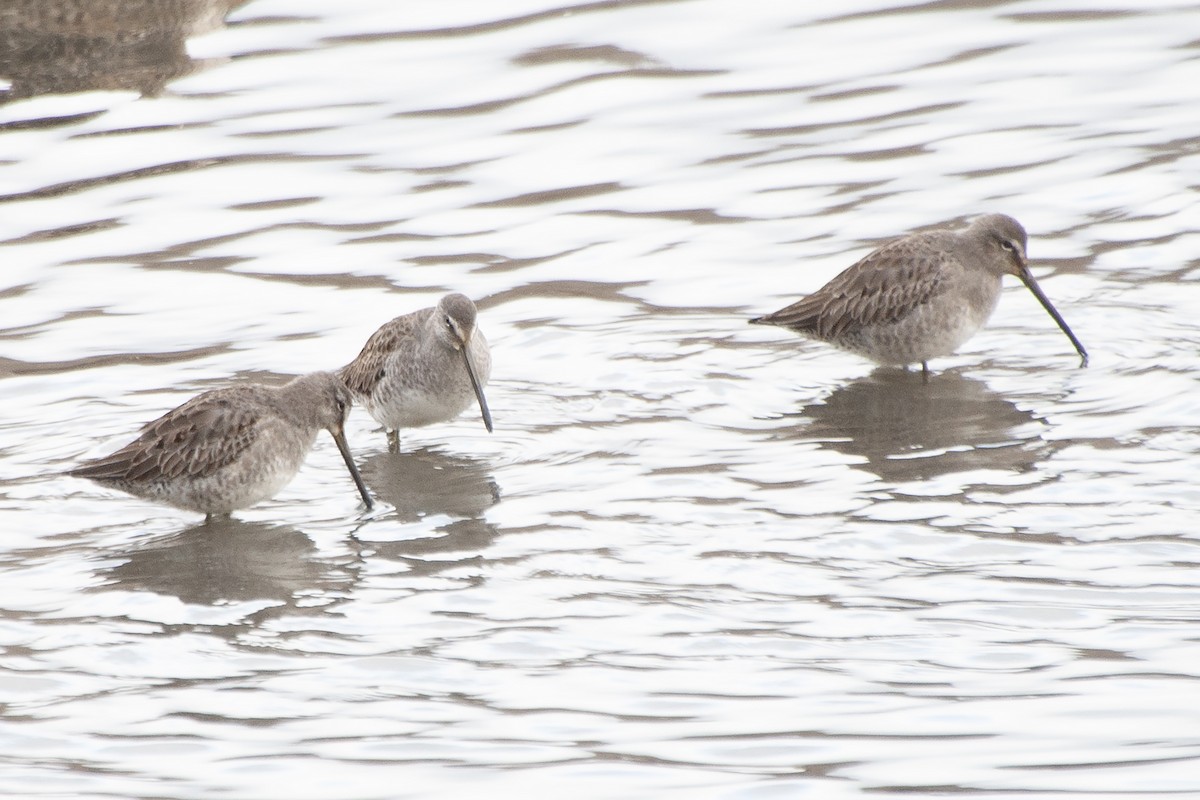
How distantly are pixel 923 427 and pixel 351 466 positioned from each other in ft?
8.53

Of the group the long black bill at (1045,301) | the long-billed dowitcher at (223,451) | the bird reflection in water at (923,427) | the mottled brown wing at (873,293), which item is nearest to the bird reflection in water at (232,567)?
the long-billed dowitcher at (223,451)

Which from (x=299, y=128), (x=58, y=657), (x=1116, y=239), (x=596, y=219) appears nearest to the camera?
(x=58, y=657)

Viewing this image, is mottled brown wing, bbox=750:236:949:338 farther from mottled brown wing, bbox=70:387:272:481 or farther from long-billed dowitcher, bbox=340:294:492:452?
mottled brown wing, bbox=70:387:272:481

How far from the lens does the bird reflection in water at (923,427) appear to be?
8242 mm

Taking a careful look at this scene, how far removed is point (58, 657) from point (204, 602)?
2.28 ft

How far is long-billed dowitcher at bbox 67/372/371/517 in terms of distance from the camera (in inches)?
311

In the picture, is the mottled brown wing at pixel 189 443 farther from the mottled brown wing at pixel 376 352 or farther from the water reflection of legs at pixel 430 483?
the mottled brown wing at pixel 376 352

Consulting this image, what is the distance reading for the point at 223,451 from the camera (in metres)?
7.94

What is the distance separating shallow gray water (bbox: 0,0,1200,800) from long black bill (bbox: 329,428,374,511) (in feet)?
0.42

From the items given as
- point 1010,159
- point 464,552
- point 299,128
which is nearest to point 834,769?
point 464,552

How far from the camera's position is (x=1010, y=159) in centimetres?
1179

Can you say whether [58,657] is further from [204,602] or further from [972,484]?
[972,484]

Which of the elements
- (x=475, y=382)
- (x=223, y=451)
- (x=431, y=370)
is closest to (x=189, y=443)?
(x=223, y=451)

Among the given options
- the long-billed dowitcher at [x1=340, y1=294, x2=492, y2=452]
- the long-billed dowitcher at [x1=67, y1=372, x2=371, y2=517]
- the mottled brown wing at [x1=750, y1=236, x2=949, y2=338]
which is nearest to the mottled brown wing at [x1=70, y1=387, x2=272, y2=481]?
the long-billed dowitcher at [x1=67, y1=372, x2=371, y2=517]
